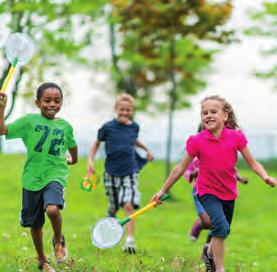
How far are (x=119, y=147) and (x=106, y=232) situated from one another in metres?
3.07

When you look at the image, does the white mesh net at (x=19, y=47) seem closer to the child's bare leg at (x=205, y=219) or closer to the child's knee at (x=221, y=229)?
the child's knee at (x=221, y=229)

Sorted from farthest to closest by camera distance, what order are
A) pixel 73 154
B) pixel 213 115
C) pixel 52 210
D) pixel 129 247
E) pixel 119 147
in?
pixel 119 147 → pixel 129 247 → pixel 73 154 → pixel 213 115 → pixel 52 210

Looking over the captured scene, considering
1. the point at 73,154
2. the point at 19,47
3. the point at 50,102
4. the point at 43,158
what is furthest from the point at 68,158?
the point at 19,47

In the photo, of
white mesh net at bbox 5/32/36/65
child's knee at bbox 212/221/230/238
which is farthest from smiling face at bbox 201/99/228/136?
white mesh net at bbox 5/32/36/65

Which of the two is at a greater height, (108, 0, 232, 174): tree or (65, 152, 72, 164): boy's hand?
(108, 0, 232, 174): tree

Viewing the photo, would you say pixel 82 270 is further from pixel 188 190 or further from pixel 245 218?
pixel 188 190

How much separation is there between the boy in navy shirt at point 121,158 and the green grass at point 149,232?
0.68 meters

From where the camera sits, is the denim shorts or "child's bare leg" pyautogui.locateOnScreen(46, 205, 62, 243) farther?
the denim shorts

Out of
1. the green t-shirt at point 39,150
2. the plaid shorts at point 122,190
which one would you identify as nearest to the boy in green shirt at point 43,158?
the green t-shirt at point 39,150

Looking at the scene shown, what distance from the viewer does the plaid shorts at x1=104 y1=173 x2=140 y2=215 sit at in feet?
28.4

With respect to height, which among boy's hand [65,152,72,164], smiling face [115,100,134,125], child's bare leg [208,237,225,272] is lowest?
child's bare leg [208,237,225,272]

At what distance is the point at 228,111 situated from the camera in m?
6.20

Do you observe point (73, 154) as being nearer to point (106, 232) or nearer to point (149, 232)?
point (106, 232)

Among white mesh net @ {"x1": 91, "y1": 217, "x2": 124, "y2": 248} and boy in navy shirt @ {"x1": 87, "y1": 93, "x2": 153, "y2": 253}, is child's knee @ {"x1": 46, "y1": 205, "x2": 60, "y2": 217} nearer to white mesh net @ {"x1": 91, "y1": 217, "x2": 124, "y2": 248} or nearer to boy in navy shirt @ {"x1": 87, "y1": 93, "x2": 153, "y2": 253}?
white mesh net @ {"x1": 91, "y1": 217, "x2": 124, "y2": 248}
